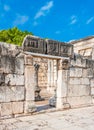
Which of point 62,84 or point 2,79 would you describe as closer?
point 2,79

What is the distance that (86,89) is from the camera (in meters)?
8.92

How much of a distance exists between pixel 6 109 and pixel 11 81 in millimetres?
909

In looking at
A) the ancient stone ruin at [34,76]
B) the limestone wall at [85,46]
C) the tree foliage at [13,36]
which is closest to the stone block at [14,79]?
the ancient stone ruin at [34,76]

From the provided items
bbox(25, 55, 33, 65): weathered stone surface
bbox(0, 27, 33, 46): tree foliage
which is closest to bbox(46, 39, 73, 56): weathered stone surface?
bbox(25, 55, 33, 65): weathered stone surface

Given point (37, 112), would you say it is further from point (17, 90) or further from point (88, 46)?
point (88, 46)

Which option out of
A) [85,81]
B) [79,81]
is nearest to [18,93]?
[79,81]

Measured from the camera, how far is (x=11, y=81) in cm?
632

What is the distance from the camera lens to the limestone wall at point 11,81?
613cm

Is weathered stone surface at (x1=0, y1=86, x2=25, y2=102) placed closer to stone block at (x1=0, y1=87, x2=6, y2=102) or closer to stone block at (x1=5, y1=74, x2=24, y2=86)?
stone block at (x1=0, y1=87, x2=6, y2=102)

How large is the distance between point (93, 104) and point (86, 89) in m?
0.87

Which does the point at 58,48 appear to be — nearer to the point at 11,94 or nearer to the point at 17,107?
the point at 11,94

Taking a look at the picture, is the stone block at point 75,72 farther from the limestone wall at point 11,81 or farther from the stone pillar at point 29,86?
the limestone wall at point 11,81

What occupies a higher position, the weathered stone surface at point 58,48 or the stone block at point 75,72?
the weathered stone surface at point 58,48

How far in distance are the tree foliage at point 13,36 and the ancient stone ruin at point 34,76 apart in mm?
15530
